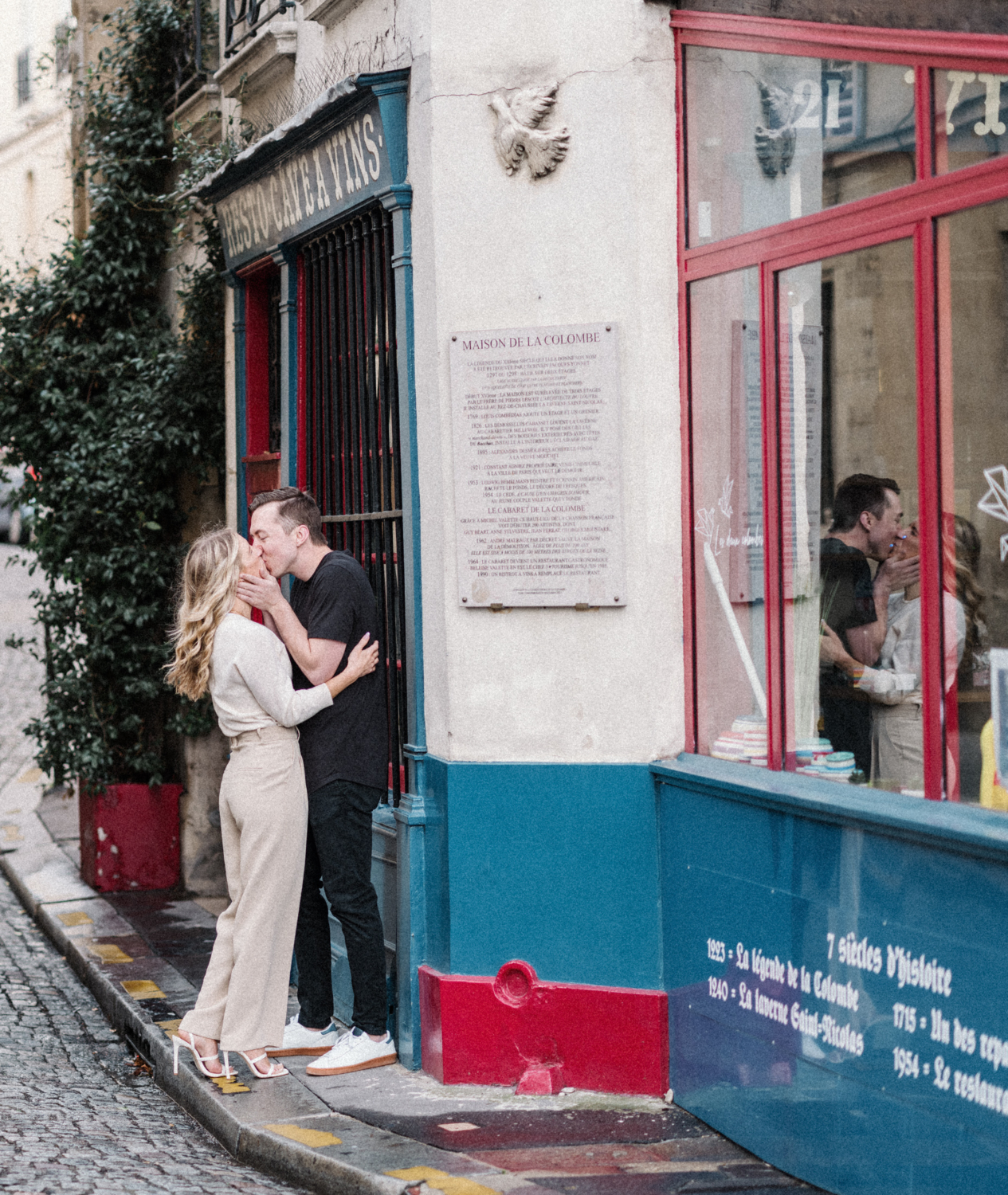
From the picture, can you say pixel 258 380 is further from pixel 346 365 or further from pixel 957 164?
pixel 957 164

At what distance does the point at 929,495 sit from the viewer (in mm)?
4406

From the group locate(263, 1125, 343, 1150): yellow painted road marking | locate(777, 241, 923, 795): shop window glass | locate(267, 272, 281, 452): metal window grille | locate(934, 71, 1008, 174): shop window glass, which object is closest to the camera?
locate(934, 71, 1008, 174): shop window glass

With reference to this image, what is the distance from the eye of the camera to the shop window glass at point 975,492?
4.16m

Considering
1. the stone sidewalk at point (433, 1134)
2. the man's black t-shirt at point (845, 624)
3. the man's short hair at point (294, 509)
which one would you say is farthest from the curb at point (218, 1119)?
the man's short hair at point (294, 509)

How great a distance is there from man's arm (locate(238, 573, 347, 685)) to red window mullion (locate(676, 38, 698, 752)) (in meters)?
1.32

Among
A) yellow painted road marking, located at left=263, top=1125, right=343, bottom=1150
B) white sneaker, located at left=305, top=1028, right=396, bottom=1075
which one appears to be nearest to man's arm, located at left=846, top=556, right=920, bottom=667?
yellow painted road marking, located at left=263, top=1125, right=343, bottom=1150

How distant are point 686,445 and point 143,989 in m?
3.73

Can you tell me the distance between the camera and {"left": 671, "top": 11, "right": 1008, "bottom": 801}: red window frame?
14.1 ft

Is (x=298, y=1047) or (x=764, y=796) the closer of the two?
(x=764, y=796)

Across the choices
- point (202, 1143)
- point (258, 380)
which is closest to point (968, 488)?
point (202, 1143)

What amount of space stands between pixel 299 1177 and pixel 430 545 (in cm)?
221

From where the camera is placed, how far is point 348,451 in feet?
22.6

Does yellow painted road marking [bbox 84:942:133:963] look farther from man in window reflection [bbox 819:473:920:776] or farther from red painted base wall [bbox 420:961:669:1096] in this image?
man in window reflection [bbox 819:473:920:776]

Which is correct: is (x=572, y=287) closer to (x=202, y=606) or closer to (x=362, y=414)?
(x=362, y=414)
